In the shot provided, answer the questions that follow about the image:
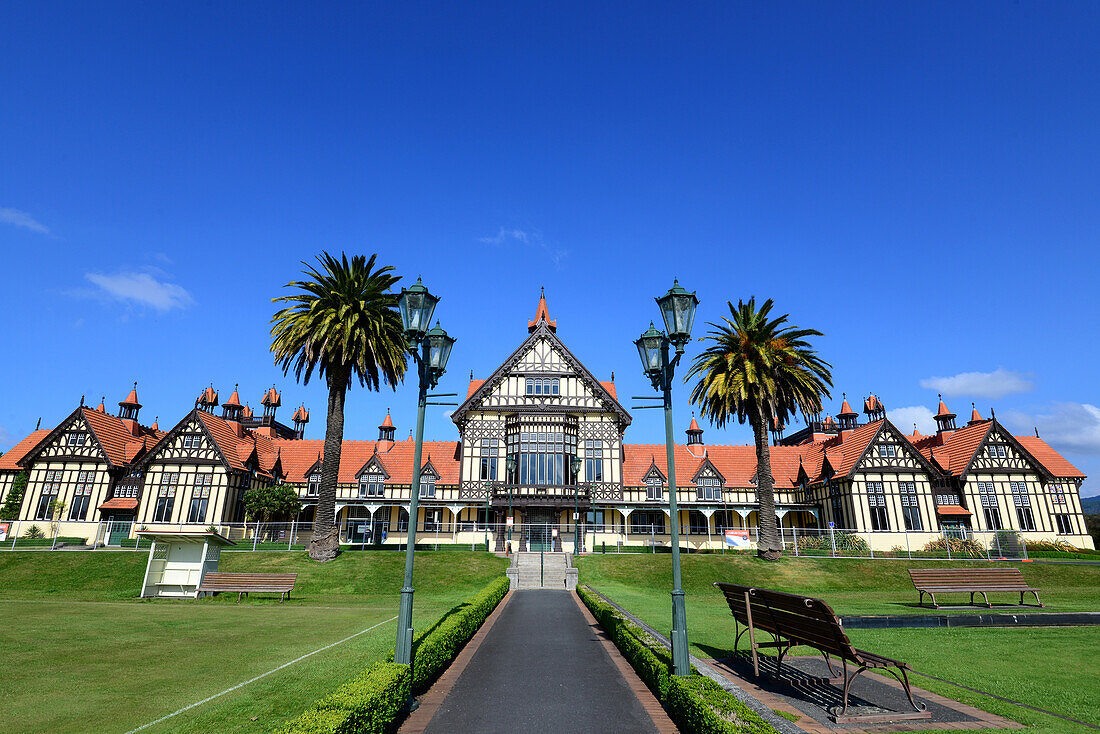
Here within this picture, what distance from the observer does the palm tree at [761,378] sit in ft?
116

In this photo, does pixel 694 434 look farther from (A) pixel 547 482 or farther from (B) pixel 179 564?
(B) pixel 179 564

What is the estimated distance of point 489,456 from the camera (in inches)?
1812

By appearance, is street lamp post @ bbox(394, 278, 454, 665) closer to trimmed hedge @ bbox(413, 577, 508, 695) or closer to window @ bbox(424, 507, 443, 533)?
trimmed hedge @ bbox(413, 577, 508, 695)

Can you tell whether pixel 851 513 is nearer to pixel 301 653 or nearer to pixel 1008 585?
pixel 1008 585

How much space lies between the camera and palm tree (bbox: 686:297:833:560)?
116 feet

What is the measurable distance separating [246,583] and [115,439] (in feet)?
127

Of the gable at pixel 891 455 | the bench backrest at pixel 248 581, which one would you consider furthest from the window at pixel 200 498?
the gable at pixel 891 455

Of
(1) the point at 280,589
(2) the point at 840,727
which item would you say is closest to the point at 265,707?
(2) the point at 840,727

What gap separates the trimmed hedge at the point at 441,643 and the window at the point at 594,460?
2988cm

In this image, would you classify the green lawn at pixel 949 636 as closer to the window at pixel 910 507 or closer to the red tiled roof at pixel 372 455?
the window at pixel 910 507

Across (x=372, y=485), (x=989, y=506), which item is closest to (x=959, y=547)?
(x=989, y=506)

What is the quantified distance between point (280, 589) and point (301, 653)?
1229 centimetres

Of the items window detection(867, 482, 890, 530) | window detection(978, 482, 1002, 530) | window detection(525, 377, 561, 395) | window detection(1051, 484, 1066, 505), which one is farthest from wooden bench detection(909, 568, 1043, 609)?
window detection(1051, 484, 1066, 505)

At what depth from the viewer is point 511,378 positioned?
47156mm
